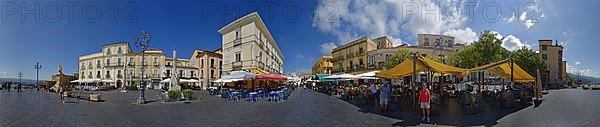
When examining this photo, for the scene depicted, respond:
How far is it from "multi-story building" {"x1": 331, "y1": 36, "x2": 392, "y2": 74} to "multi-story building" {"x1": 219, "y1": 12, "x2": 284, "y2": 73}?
46.7 ft

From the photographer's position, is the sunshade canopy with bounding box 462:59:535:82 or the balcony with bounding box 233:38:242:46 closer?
the sunshade canopy with bounding box 462:59:535:82

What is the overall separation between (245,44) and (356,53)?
19.7 m

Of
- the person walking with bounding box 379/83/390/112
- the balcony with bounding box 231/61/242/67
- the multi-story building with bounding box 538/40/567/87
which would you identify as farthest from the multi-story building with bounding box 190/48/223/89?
the multi-story building with bounding box 538/40/567/87

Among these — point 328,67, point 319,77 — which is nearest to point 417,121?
point 319,77

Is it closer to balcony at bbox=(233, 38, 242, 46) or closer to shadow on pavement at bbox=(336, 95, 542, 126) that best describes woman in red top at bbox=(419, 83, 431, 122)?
shadow on pavement at bbox=(336, 95, 542, 126)

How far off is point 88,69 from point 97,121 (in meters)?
41.5

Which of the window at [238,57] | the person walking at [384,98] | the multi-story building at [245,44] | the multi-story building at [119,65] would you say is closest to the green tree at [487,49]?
the multi-story building at [245,44]

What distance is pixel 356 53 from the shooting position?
158 feet

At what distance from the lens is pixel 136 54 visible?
50.2 metres

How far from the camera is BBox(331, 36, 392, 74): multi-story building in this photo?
46.2 metres

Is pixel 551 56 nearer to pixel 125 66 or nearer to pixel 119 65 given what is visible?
pixel 125 66

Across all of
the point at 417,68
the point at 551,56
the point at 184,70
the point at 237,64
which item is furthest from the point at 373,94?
the point at 551,56

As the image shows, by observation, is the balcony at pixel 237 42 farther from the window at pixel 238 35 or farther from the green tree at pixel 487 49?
the green tree at pixel 487 49

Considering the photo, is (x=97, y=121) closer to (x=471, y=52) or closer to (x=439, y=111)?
(x=439, y=111)
